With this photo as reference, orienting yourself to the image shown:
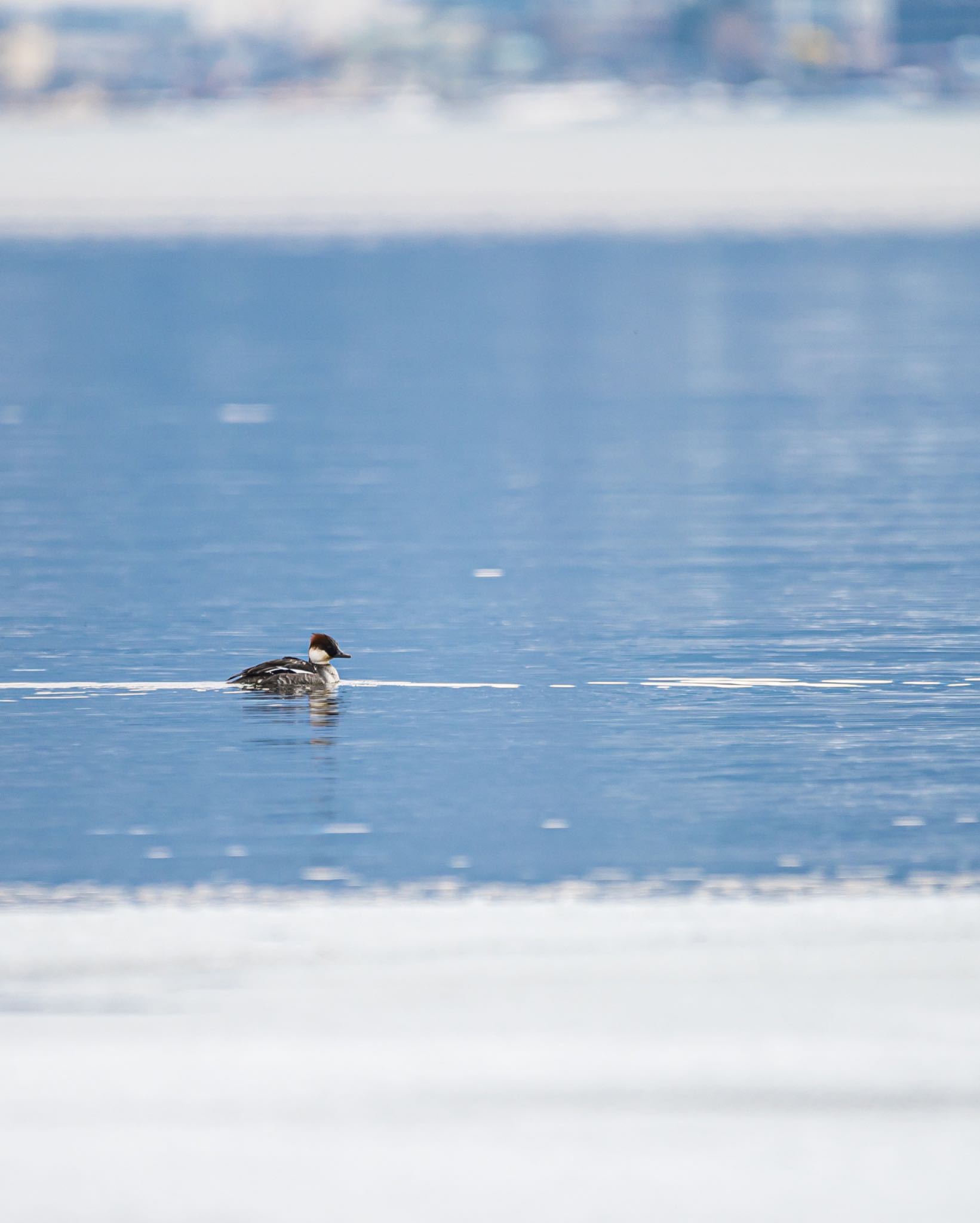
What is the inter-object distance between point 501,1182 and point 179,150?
52083mm

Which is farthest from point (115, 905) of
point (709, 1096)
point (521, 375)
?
point (521, 375)

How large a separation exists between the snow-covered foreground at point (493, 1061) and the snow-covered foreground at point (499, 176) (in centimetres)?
2715

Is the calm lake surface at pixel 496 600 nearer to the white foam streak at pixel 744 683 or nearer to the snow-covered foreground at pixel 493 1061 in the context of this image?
the white foam streak at pixel 744 683

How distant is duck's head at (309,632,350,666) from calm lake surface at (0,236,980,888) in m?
0.11

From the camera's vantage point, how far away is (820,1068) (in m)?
3.86

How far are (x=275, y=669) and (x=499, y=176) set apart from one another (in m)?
39.0

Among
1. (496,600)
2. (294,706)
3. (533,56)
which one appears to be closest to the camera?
(294,706)

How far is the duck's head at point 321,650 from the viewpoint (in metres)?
6.58

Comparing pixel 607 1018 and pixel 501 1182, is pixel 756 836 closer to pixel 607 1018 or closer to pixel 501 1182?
pixel 607 1018

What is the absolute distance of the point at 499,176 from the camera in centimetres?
4484

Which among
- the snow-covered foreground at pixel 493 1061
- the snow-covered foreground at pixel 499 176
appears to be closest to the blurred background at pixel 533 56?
the snow-covered foreground at pixel 499 176

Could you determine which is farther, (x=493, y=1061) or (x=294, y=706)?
(x=294, y=706)

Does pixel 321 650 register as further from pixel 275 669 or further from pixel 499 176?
pixel 499 176

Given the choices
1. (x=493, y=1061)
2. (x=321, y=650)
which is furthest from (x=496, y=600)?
(x=493, y=1061)
